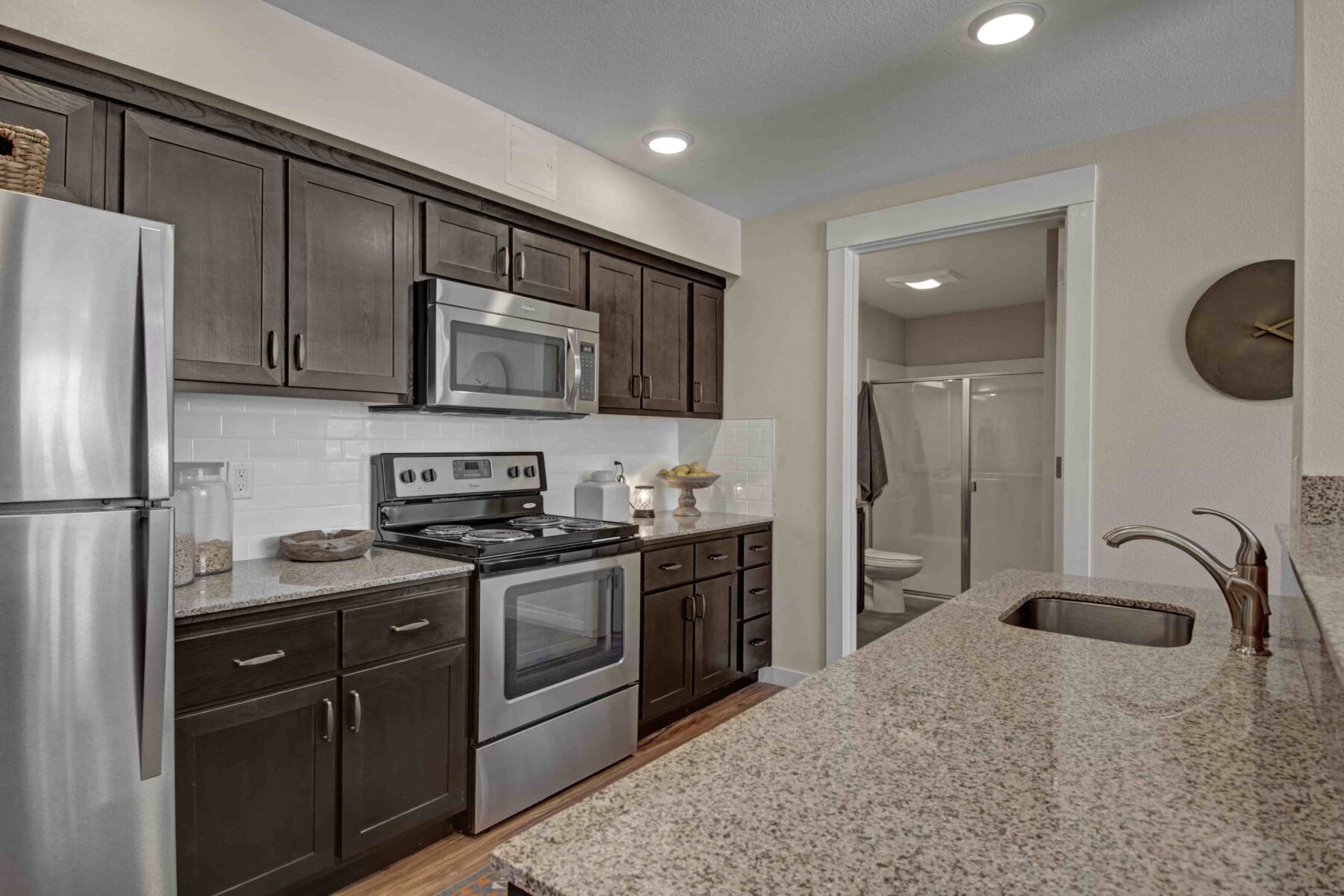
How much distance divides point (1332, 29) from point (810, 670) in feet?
9.74

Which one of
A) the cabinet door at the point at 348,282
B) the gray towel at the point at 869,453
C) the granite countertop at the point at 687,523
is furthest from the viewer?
the gray towel at the point at 869,453

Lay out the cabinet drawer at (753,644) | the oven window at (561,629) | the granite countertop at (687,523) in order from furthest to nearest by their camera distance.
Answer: the cabinet drawer at (753,644) < the granite countertop at (687,523) < the oven window at (561,629)

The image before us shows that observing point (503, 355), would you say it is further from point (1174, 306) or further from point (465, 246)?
point (1174, 306)

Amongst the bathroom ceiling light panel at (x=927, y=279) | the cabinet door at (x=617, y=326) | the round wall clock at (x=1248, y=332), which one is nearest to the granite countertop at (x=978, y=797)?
the round wall clock at (x=1248, y=332)

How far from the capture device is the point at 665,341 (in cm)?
348

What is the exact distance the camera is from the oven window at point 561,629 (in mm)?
2346

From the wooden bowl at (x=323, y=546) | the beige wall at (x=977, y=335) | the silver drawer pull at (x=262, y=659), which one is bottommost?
the silver drawer pull at (x=262, y=659)

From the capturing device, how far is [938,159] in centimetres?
299

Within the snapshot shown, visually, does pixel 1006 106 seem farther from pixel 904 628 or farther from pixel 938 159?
pixel 904 628

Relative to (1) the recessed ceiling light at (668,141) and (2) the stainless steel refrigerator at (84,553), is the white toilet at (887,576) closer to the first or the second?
(1) the recessed ceiling light at (668,141)

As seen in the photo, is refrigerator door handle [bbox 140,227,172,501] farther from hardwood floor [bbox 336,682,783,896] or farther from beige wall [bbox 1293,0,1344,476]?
beige wall [bbox 1293,0,1344,476]

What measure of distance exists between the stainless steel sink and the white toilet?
346 cm

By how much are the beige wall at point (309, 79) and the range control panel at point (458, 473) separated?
3.35ft

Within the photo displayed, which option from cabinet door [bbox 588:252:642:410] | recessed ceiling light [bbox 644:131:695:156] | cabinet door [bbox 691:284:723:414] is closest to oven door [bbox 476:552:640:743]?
cabinet door [bbox 588:252:642:410]
